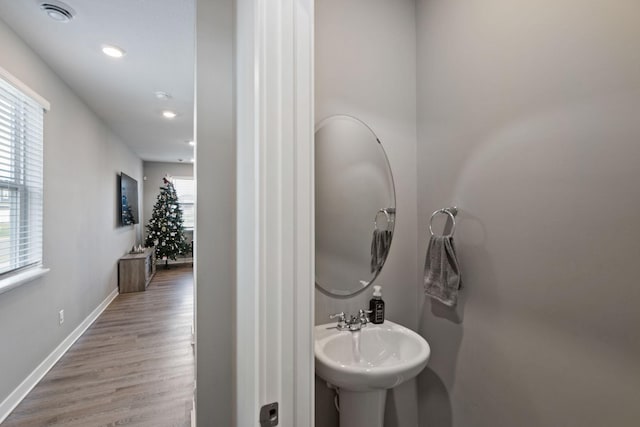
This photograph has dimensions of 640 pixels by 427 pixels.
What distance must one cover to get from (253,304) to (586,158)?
3.52 feet

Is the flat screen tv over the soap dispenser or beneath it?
over

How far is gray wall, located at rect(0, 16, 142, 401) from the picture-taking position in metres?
2.11

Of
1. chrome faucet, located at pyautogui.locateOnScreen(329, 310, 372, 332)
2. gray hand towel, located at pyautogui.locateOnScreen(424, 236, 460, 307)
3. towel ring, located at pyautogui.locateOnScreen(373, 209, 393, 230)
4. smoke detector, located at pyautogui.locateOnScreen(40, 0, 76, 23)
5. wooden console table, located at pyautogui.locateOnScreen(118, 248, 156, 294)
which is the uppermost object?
smoke detector, located at pyautogui.locateOnScreen(40, 0, 76, 23)

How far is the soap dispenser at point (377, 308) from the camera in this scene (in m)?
1.36

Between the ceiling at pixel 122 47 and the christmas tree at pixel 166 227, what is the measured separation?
9.72ft

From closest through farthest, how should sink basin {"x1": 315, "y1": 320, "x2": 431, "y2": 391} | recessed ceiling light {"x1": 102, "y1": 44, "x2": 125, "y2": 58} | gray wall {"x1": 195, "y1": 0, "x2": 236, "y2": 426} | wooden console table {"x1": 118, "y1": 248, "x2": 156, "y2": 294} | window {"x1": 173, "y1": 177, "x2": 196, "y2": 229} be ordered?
sink basin {"x1": 315, "y1": 320, "x2": 431, "y2": 391}
gray wall {"x1": 195, "y1": 0, "x2": 236, "y2": 426}
recessed ceiling light {"x1": 102, "y1": 44, "x2": 125, "y2": 58}
wooden console table {"x1": 118, "y1": 248, "x2": 156, "y2": 294}
window {"x1": 173, "y1": 177, "x2": 196, "y2": 229}

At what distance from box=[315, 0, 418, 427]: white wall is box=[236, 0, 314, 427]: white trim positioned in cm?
65

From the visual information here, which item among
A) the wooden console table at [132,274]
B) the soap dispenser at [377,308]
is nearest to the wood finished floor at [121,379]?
the wooden console table at [132,274]

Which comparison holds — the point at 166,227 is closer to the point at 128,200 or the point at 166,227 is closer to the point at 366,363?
the point at 128,200

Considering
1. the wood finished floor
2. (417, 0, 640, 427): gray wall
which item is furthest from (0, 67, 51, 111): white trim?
(417, 0, 640, 427): gray wall

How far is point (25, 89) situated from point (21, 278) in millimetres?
1388

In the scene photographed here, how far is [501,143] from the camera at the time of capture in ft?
3.76

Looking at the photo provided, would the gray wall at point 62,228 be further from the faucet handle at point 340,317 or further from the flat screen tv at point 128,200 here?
the faucet handle at point 340,317

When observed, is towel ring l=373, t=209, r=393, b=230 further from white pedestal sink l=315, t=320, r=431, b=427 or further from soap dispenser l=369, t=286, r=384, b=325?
white pedestal sink l=315, t=320, r=431, b=427
